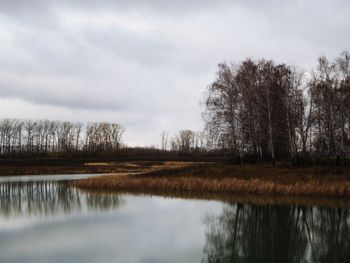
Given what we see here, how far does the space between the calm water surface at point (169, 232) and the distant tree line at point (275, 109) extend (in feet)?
46.2

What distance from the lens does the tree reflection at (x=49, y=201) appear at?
23.5 m

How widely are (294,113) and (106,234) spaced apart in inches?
941

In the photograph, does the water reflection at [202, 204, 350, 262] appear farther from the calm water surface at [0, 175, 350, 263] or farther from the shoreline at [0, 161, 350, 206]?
the shoreline at [0, 161, 350, 206]

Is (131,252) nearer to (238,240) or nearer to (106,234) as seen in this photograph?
(106,234)

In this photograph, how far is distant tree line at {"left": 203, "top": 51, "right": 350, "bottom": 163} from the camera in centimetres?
3606

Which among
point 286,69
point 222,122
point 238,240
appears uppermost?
point 286,69

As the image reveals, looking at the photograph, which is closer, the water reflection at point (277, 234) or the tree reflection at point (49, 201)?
the water reflection at point (277, 234)

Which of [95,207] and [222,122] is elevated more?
[222,122]

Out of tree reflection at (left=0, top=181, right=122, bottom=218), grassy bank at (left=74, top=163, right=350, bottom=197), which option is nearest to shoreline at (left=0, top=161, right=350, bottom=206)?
grassy bank at (left=74, top=163, right=350, bottom=197)

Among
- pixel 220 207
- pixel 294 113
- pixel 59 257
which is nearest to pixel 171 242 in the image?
pixel 59 257

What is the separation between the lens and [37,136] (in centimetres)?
11475

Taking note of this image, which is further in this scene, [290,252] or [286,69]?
[286,69]

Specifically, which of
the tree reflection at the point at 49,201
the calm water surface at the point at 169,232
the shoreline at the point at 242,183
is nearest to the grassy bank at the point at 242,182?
the shoreline at the point at 242,183

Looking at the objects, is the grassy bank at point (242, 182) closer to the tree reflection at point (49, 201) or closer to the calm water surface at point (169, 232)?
the tree reflection at point (49, 201)
